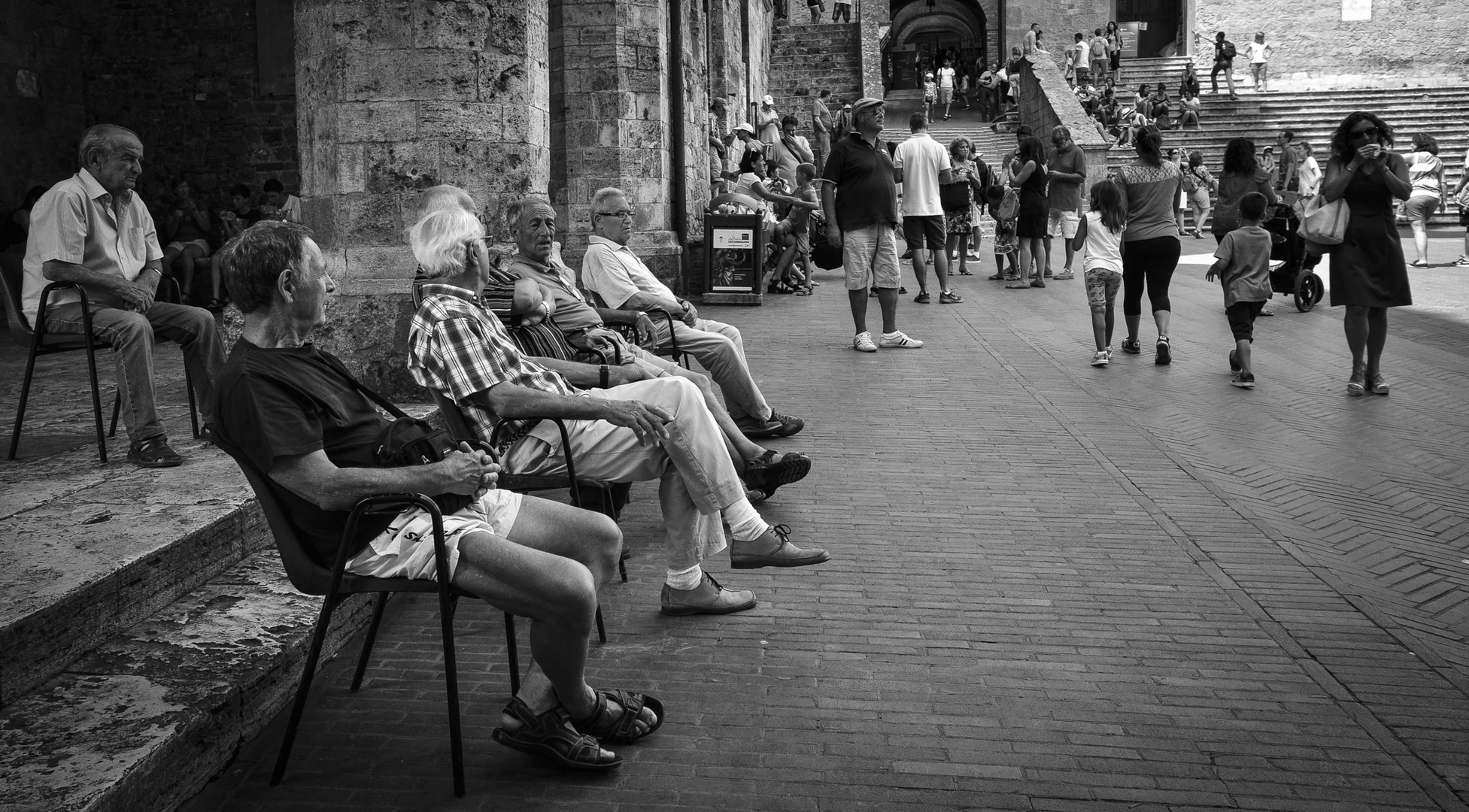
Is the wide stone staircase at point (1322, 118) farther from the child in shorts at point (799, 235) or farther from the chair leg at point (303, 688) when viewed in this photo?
the chair leg at point (303, 688)

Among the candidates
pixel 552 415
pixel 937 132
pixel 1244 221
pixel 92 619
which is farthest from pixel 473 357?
pixel 937 132

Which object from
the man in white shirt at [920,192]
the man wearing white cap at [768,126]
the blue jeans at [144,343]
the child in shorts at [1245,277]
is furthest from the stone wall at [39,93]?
the child in shorts at [1245,277]

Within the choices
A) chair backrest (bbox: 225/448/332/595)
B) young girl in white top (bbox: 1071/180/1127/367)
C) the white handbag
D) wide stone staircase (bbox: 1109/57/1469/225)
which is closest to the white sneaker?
young girl in white top (bbox: 1071/180/1127/367)

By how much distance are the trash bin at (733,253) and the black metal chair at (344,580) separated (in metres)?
10.6

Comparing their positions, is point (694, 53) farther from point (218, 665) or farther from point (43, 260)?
point (218, 665)

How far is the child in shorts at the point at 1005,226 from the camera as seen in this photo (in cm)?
1568

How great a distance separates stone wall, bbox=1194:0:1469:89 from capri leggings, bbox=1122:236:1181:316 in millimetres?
38142

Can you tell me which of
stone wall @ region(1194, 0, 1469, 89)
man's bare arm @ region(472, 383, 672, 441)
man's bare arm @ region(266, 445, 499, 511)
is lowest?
man's bare arm @ region(266, 445, 499, 511)

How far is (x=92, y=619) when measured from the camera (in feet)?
11.1

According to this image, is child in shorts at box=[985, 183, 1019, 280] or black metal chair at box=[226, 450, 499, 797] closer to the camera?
black metal chair at box=[226, 450, 499, 797]

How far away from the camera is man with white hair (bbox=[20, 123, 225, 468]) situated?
4965 millimetres

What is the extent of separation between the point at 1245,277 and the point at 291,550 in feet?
24.5

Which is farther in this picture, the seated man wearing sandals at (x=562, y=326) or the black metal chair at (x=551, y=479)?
the seated man wearing sandals at (x=562, y=326)

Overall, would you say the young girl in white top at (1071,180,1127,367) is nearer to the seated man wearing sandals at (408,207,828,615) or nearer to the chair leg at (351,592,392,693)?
the seated man wearing sandals at (408,207,828,615)
